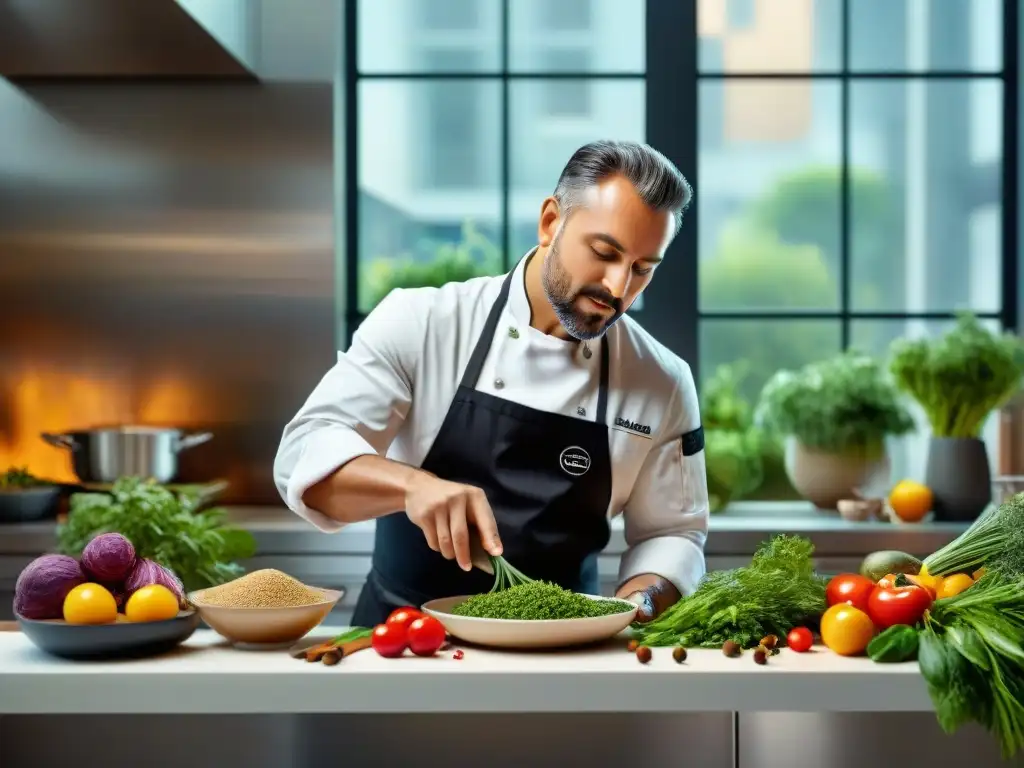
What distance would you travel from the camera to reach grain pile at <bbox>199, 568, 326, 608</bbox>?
5.10 ft

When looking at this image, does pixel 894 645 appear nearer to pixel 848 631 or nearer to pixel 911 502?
pixel 848 631

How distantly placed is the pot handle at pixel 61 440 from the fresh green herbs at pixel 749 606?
223 cm

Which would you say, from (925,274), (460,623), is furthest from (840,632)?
(925,274)

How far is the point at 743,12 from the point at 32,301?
2.54 metres

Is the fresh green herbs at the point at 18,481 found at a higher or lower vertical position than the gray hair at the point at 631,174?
lower

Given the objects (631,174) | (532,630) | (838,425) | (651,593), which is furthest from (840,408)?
(532,630)

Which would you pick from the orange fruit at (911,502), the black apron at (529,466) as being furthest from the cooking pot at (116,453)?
the orange fruit at (911,502)

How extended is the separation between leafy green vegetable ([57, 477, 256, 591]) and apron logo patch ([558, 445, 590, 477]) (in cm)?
105

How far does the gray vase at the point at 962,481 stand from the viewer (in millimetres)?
3320

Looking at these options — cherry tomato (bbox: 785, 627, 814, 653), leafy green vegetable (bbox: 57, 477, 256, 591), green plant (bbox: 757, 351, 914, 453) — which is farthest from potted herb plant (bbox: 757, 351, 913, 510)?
cherry tomato (bbox: 785, 627, 814, 653)

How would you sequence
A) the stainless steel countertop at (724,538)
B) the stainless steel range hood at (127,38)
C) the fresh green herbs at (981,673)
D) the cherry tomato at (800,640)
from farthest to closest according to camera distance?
the stainless steel countertop at (724,538)
the stainless steel range hood at (127,38)
the cherry tomato at (800,640)
the fresh green herbs at (981,673)

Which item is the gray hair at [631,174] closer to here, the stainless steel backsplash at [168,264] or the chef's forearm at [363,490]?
the chef's forearm at [363,490]

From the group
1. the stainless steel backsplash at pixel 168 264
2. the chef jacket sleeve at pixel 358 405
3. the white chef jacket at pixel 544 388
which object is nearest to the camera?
the chef jacket sleeve at pixel 358 405

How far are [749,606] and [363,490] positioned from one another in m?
0.60
